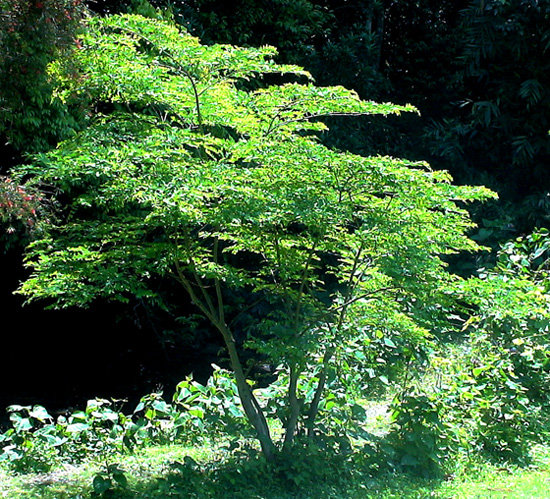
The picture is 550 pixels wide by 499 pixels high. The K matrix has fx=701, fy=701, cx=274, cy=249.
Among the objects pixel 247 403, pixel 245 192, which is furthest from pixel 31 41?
pixel 247 403

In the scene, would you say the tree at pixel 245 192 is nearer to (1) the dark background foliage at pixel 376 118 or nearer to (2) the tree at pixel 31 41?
(2) the tree at pixel 31 41

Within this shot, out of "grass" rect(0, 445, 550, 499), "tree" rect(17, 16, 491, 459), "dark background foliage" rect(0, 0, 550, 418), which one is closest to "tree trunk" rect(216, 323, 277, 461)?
"tree" rect(17, 16, 491, 459)

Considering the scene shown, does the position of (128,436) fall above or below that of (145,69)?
below

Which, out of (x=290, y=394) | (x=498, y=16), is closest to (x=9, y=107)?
(x=290, y=394)

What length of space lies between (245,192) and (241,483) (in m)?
1.89

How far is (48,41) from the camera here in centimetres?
543

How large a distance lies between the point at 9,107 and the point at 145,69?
2.67 meters

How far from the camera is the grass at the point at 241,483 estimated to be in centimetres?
440

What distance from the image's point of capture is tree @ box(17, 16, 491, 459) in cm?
394

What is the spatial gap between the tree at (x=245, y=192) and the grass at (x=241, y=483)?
1.14 ft

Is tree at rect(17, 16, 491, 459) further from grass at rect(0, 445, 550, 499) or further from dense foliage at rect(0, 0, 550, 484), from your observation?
grass at rect(0, 445, 550, 499)

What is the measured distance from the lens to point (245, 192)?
12.6 ft

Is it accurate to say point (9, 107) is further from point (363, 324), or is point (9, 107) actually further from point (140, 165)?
point (363, 324)

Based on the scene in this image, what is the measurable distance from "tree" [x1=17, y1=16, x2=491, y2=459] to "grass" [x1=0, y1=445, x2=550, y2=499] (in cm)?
35
